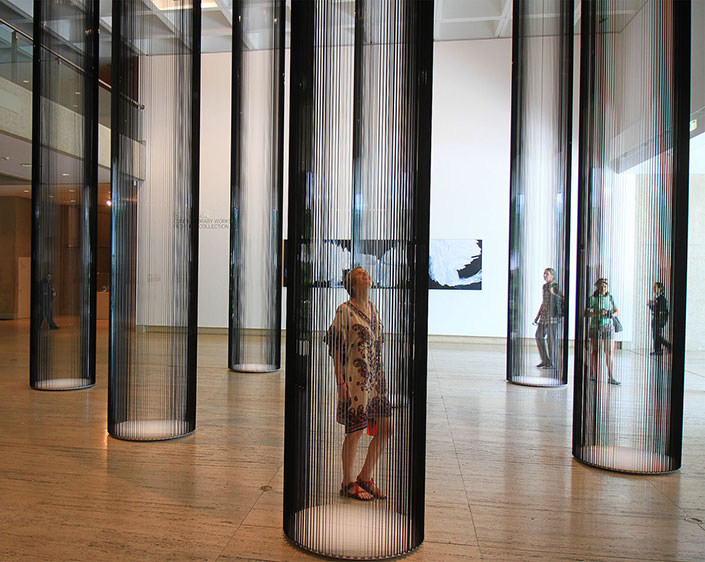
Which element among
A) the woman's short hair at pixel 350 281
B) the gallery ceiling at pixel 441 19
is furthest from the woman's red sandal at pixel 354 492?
the gallery ceiling at pixel 441 19

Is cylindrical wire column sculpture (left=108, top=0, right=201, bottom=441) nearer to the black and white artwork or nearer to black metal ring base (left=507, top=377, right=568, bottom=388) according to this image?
black metal ring base (left=507, top=377, right=568, bottom=388)

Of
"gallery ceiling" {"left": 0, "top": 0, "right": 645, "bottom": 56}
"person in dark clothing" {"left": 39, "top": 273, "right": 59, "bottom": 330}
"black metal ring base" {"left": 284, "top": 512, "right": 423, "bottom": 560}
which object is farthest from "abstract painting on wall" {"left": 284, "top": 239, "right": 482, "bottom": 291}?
"gallery ceiling" {"left": 0, "top": 0, "right": 645, "bottom": 56}

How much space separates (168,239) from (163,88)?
154cm

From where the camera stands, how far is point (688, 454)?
18.9 feet

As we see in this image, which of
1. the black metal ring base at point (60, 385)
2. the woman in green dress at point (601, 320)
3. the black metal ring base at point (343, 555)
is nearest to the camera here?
the black metal ring base at point (343, 555)

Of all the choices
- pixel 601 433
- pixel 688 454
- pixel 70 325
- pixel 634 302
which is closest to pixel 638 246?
pixel 634 302

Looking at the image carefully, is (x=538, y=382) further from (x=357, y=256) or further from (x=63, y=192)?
(x=63, y=192)

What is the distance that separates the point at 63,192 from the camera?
28.8 feet

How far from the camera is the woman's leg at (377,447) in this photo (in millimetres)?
3494

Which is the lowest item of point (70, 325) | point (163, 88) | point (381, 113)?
point (70, 325)

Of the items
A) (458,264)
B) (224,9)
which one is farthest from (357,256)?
(224,9)

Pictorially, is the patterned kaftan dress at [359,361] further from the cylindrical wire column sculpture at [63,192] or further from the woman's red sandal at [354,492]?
the cylindrical wire column sculpture at [63,192]

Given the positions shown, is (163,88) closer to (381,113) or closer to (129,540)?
(381,113)

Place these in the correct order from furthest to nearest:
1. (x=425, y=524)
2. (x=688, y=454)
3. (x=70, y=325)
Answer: (x=70, y=325), (x=688, y=454), (x=425, y=524)
